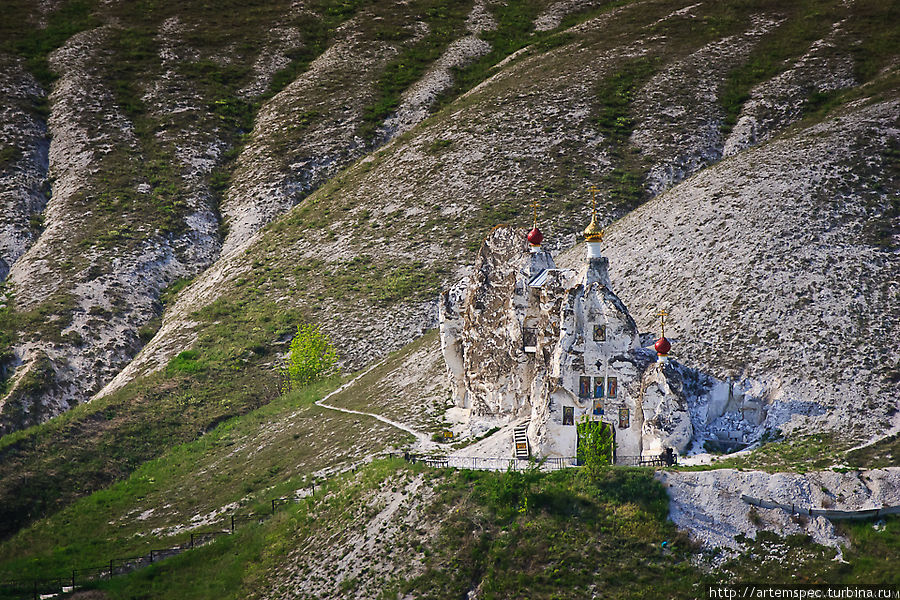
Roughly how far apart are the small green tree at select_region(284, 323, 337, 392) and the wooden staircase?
3059cm

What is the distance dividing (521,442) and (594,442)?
4.17 m

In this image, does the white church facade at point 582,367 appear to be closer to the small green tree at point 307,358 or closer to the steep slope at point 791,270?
the steep slope at point 791,270

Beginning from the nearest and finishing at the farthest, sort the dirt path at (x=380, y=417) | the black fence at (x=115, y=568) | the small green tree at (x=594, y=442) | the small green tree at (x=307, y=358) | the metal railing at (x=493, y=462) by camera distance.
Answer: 1. the small green tree at (x=594, y=442)
2. the black fence at (x=115, y=568)
3. the metal railing at (x=493, y=462)
4. the dirt path at (x=380, y=417)
5. the small green tree at (x=307, y=358)

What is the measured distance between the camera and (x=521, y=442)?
5612 centimetres

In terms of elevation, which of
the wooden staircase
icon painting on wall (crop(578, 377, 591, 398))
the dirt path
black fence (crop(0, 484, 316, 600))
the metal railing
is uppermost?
icon painting on wall (crop(578, 377, 591, 398))

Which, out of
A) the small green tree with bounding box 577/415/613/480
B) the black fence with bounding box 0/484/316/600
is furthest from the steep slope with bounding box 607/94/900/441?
the black fence with bounding box 0/484/316/600

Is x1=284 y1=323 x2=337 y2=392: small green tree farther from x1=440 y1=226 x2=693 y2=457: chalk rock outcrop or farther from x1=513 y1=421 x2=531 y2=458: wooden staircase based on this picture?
x1=513 y1=421 x2=531 y2=458: wooden staircase

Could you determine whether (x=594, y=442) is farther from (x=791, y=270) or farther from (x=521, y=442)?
(x=791, y=270)

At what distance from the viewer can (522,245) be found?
6331cm

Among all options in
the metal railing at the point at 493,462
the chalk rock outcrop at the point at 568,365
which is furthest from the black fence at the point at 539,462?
the chalk rock outcrop at the point at 568,365

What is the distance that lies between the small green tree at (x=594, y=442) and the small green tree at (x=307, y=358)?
3513 cm

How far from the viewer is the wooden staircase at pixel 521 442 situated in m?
55.6

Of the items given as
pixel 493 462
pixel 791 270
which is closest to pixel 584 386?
pixel 493 462

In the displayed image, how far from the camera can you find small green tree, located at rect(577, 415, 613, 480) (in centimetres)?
5281
